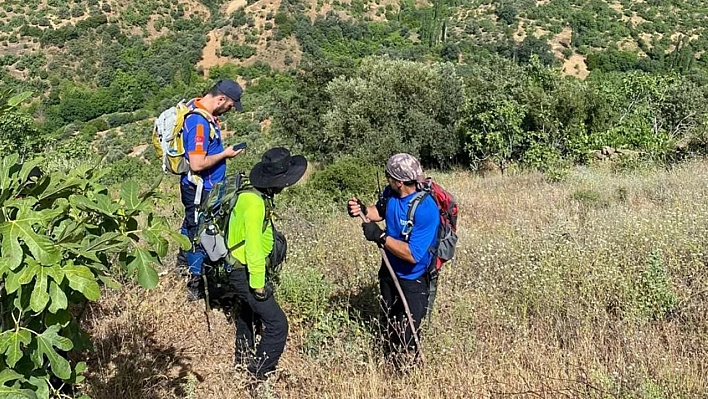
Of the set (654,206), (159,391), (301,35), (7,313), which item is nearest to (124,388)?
(159,391)

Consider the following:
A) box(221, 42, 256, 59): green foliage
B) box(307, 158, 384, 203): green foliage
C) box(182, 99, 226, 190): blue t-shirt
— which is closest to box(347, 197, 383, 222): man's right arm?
box(182, 99, 226, 190): blue t-shirt

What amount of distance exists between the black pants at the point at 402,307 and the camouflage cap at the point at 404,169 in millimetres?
658

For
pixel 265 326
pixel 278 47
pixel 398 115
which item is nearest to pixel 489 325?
pixel 265 326

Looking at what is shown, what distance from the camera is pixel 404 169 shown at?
3283 mm

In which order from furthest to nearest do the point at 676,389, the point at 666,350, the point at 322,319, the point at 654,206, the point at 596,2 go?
the point at 596,2 < the point at 654,206 < the point at 322,319 < the point at 666,350 < the point at 676,389

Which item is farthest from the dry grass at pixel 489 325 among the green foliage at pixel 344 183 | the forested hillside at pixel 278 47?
the forested hillside at pixel 278 47

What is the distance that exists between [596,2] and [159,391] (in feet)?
235

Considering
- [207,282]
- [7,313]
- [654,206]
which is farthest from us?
[654,206]

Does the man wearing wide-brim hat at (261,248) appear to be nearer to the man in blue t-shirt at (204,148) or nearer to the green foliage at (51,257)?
the man in blue t-shirt at (204,148)

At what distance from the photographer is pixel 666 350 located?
11.1ft

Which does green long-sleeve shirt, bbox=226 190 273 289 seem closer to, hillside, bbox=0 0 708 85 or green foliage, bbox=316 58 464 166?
green foliage, bbox=316 58 464 166

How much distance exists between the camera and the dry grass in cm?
316

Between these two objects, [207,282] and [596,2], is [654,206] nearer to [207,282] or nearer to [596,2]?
[207,282]

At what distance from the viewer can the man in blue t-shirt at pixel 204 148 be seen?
4.34 meters
